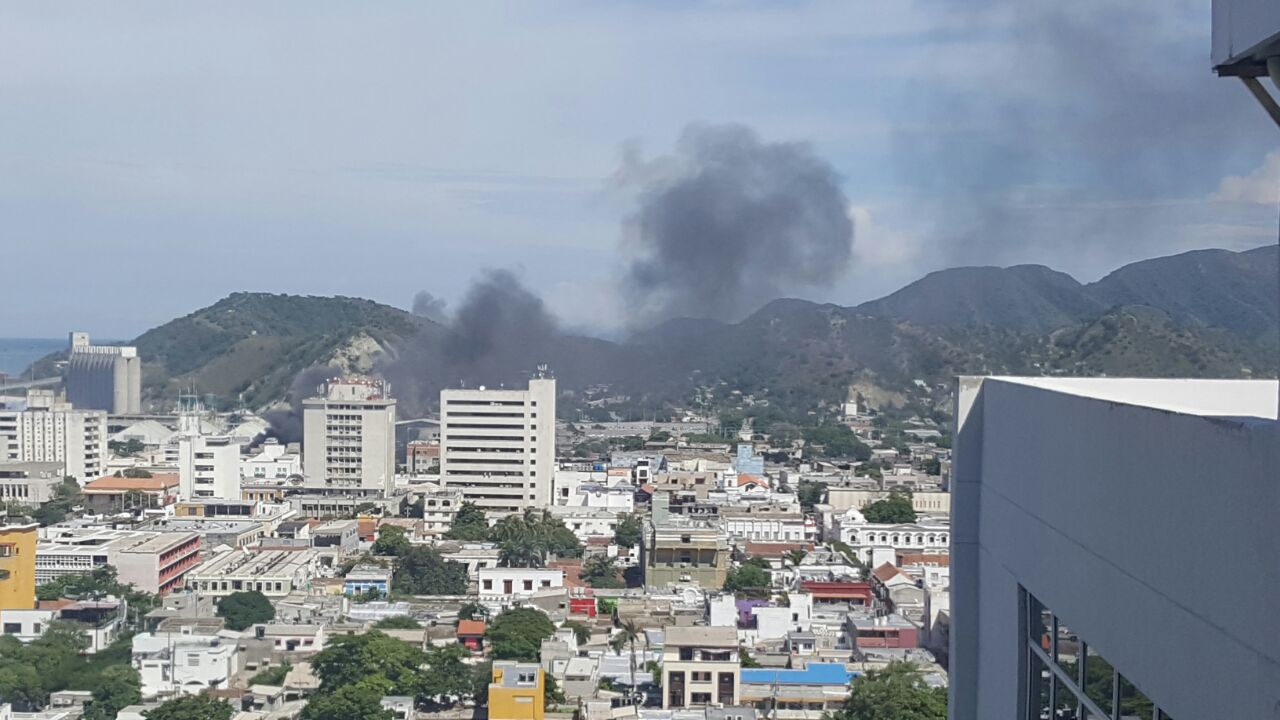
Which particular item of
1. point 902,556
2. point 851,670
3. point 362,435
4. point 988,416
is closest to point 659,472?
point 362,435

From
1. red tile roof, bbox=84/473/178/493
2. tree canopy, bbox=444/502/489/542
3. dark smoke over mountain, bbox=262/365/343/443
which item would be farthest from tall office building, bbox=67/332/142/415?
tree canopy, bbox=444/502/489/542

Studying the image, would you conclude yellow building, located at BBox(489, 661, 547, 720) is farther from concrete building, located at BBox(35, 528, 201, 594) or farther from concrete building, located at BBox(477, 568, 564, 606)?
concrete building, located at BBox(35, 528, 201, 594)

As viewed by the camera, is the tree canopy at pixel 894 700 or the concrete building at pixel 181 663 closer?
the tree canopy at pixel 894 700

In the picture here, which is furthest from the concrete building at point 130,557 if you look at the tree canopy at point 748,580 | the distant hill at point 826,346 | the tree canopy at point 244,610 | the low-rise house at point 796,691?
the distant hill at point 826,346

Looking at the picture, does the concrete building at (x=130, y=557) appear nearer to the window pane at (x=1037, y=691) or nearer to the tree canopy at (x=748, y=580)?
the tree canopy at (x=748, y=580)

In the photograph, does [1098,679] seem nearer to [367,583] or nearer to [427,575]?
[367,583]

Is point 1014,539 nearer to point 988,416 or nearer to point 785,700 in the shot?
point 988,416

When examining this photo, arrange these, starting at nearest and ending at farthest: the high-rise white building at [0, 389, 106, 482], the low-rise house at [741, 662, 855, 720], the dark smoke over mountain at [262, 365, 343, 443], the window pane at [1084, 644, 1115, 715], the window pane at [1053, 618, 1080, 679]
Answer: the window pane at [1084, 644, 1115, 715], the window pane at [1053, 618, 1080, 679], the low-rise house at [741, 662, 855, 720], the high-rise white building at [0, 389, 106, 482], the dark smoke over mountain at [262, 365, 343, 443]
